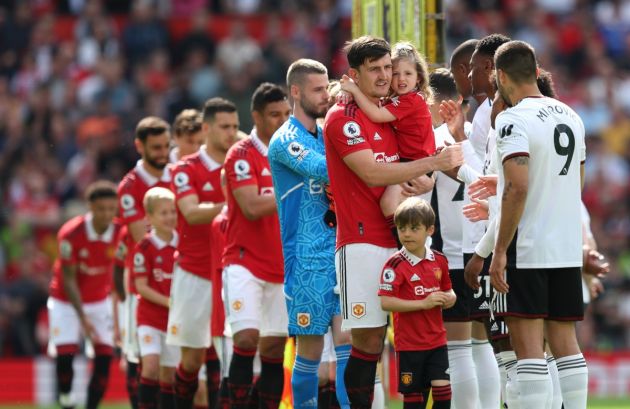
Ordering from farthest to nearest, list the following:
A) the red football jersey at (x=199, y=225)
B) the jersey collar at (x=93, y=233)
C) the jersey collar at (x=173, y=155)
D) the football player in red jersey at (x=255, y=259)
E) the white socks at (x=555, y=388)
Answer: the jersey collar at (x=93, y=233)
the jersey collar at (x=173, y=155)
the red football jersey at (x=199, y=225)
the football player in red jersey at (x=255, y=259)
the white socks at (x=555, y=388)

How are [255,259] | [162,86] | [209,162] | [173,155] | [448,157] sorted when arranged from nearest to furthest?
[448,157] < [255,259] < [209,162] < [173,155] < [162,86]

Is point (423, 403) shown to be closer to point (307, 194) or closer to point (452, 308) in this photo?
point (452, 308)

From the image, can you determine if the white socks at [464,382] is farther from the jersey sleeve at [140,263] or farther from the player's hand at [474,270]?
the jersey sleeve at [140,263]

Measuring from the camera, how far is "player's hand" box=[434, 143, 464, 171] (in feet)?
26.3

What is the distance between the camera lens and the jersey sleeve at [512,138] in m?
7.59

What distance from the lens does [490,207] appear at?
841cm

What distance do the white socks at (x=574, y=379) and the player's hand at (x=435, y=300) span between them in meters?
0.89

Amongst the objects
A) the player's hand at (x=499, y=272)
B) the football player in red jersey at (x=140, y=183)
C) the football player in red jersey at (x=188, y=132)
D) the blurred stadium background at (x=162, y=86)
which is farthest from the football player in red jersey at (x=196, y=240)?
the blurred stadium background at (x=162, y=86)

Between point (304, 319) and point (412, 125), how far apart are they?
62.9 inches

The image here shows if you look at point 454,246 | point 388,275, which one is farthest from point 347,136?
point 454,246

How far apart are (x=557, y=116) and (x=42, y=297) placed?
12156 millimetres

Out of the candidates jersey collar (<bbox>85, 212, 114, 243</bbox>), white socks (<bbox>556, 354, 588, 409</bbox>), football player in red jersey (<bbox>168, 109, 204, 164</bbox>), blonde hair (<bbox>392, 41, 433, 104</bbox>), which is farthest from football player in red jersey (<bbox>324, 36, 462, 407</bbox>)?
jersey collar (<bbox>85, 212, 114, 243</bbox>)

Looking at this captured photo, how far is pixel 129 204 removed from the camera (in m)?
12.4

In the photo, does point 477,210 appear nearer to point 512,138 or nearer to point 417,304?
point 417,304
